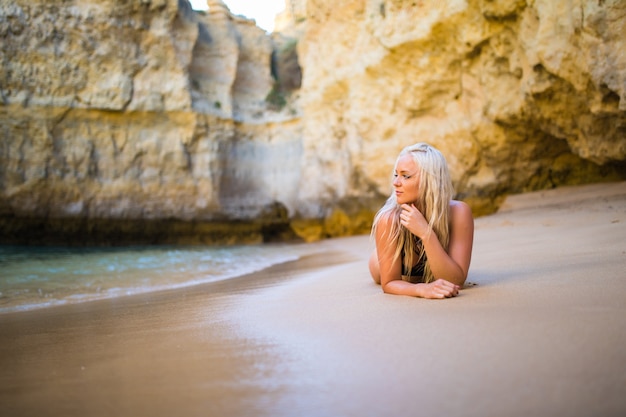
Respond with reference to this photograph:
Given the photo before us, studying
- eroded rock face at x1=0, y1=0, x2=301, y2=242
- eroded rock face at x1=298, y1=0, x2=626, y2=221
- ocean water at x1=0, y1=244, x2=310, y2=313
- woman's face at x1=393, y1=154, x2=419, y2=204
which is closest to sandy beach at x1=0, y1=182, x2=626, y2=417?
woman's face at x1=393, y1=154, x2=419, y2=204

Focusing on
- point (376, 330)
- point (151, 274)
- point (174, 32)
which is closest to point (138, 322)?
point (376, 330)

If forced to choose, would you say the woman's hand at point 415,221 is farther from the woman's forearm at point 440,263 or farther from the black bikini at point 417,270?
the black bikini at point 417,270

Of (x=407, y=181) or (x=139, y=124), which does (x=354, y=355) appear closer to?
(x=407, y=181)

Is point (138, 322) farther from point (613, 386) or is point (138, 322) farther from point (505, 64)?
point (505, 64)

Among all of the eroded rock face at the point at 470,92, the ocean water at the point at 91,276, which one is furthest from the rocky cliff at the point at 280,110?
the ocean water at the point at 91,276

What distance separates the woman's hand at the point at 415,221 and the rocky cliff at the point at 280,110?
4512mm

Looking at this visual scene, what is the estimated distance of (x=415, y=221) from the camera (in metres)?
2.14

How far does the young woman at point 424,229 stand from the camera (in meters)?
2.15

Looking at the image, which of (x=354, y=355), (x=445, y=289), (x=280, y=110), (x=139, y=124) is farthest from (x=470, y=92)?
(x=139, y=124)

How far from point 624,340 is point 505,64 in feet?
22.7

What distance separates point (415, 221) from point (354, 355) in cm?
94

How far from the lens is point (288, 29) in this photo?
54.0 feet

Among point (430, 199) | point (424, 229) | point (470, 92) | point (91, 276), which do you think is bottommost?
point (91, 276)

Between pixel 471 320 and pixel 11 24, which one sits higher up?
pixel 11 24
